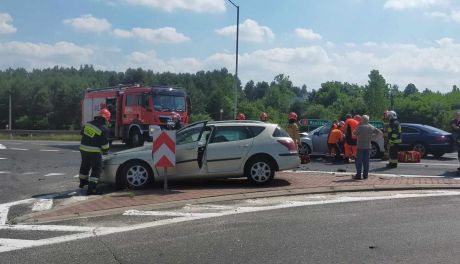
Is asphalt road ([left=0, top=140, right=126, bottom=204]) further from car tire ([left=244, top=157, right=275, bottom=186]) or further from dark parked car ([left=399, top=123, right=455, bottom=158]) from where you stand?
dark parked car ([left=399, top=123, right=455, bottom=158])

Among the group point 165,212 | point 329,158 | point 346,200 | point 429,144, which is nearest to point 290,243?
point 165,212

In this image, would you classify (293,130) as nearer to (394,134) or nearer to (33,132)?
(394,134)

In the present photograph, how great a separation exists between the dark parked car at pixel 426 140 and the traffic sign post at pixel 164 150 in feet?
39.3

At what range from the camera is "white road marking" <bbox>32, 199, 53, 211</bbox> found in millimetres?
9664

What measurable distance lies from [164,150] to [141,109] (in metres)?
13.8

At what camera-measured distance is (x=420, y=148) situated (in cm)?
2038

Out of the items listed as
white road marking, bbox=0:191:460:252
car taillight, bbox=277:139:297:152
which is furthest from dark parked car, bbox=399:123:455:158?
car taillight, bbox=277:139:297:152

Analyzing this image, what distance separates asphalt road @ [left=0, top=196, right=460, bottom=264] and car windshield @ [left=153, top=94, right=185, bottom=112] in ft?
52.9

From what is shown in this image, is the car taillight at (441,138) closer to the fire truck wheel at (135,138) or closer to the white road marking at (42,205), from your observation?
the fire truck wheel at (135,138)

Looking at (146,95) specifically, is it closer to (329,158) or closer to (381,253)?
(329,158)

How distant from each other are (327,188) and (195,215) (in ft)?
11.4

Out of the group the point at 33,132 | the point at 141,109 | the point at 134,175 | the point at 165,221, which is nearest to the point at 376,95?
the point at 33,132

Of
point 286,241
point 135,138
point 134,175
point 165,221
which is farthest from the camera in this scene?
point 135,138

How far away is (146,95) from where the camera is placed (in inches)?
966
